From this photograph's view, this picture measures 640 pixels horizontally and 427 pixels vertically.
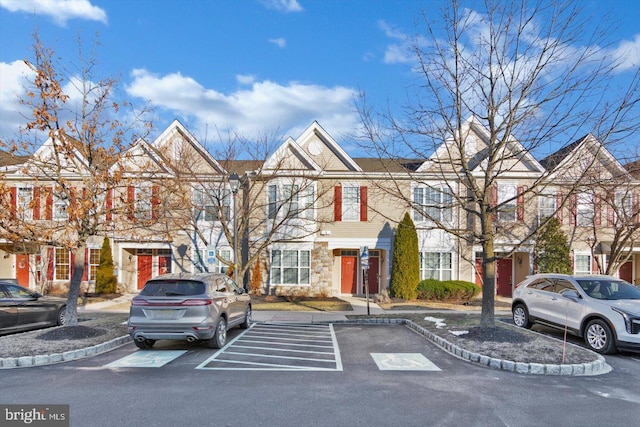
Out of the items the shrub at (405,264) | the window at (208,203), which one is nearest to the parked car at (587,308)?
the shrub at (405,264)

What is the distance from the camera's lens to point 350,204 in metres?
22.0

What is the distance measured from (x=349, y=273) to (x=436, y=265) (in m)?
4.42

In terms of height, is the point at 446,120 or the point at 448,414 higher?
the point at 446,120

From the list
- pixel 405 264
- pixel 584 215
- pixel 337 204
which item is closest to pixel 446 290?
pixel 405 264

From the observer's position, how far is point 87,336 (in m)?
10.3

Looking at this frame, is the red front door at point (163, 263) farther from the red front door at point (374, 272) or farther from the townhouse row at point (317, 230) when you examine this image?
the red front door at point (374, 272)

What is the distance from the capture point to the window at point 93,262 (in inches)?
897

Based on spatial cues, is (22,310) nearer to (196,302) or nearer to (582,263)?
(196,302)

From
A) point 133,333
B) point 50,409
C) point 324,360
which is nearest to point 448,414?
point 324,360

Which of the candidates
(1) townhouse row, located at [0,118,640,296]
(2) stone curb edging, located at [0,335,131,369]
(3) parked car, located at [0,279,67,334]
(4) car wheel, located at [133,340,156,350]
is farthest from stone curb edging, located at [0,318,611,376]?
(1) townhouse row, located at [0,118,640,296]

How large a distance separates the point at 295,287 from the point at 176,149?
28.3ft

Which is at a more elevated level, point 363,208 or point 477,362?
point 363,208

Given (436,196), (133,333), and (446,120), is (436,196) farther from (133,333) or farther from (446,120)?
(133,333)

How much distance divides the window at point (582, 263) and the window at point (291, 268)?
536 inches
